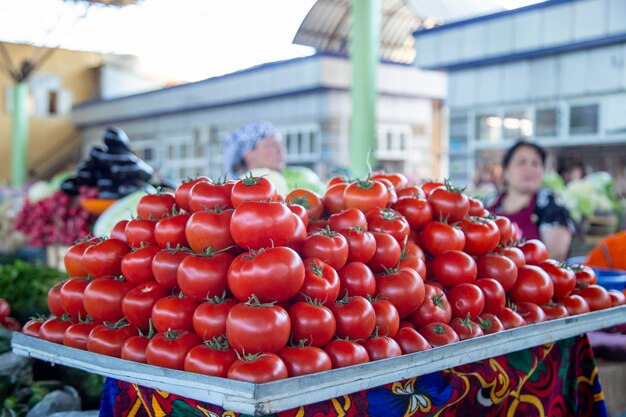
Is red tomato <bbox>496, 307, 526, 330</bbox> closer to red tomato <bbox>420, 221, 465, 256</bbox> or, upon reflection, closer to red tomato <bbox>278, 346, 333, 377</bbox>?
red tomato <bbox>420, 221, 465, 256</bbox>

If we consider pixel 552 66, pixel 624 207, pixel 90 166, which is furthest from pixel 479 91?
pixel 90 166

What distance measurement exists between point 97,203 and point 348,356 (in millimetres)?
3946

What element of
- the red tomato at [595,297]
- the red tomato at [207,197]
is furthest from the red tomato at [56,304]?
the red tomato at [595,297]

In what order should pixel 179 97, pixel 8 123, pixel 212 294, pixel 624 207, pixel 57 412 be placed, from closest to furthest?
pixel 212 294 → pixel 57 412 → pixel 624 207 → pixel 179 97 → pixel 8 123

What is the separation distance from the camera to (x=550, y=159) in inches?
428

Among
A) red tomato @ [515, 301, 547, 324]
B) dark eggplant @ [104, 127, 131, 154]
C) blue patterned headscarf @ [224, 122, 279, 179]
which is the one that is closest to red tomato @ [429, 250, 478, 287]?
red tomato @ [515, 301, 547, 324]

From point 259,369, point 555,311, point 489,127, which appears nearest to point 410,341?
point 259,369

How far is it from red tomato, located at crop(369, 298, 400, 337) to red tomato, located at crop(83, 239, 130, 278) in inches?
34.6

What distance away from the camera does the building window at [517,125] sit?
36.6 ft

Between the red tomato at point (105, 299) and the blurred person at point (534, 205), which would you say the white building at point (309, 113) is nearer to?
the blurred person at point (534, 205)

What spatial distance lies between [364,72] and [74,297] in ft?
18.3

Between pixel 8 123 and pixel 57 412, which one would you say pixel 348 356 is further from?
pixel 8 123

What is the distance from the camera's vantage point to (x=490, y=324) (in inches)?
87.0

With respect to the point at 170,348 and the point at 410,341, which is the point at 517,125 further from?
the point at 170,348
